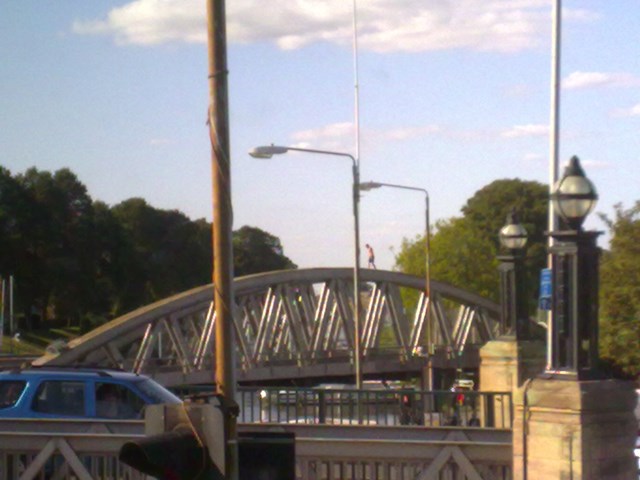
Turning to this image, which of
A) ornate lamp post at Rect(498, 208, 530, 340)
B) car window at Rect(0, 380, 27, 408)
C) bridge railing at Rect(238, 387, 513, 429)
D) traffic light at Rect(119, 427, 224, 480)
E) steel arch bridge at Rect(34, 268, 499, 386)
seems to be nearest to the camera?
traffic light at Rect(119, 427, 224, 480)

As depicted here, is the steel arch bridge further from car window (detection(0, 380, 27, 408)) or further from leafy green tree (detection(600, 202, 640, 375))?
car window (detection(0, 380, 27, 408))

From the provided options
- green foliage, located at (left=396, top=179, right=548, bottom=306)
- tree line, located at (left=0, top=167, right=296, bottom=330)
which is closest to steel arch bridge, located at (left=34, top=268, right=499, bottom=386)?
green foliage, located at (left=396, top=179, right=548, bottom=306)

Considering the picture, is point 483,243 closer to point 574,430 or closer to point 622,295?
point 622,295

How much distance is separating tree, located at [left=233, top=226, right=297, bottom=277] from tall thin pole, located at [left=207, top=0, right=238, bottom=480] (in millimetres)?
111188

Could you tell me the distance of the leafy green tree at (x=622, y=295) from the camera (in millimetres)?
27016

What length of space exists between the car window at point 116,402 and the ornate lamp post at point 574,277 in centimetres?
822

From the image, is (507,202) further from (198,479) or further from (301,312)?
(198,479)

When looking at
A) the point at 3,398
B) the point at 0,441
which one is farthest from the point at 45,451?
the point at 3,398

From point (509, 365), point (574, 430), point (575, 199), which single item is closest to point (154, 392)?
point (509, 365)

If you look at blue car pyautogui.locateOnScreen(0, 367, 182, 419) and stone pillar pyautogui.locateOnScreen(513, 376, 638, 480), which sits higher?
stone pillar pyautogui.locateOnScreen(513, 376, 638, 480)

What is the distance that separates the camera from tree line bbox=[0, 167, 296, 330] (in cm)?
8369

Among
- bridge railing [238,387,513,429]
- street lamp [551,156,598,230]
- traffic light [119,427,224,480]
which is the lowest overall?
bridge railing [238,387,513,429]

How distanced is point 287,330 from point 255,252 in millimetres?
55133

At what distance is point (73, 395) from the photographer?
19.2 m
